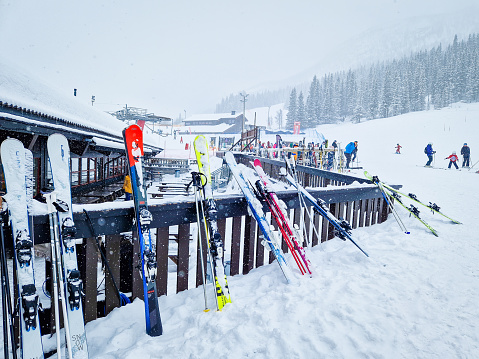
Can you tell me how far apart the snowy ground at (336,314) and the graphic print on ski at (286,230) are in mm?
171

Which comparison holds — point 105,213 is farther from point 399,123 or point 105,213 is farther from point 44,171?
point 399,123

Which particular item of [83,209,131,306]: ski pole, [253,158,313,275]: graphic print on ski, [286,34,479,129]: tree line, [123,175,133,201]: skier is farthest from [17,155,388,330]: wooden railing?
[286,34,479,129]: tree line

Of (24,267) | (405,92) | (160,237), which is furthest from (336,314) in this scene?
(405,92)

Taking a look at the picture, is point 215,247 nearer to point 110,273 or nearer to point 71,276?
point 110,273

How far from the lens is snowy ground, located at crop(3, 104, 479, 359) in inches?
72.0

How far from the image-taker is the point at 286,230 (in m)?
3.19

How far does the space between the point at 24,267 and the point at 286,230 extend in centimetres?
247

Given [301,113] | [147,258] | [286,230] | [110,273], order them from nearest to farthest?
1. [147,258]
2. [110,273]
3. [286,230]
4. [301,113]

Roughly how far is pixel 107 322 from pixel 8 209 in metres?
1.24

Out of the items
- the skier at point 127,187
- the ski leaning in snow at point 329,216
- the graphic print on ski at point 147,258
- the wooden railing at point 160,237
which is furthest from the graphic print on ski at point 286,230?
the skier at point 127,187

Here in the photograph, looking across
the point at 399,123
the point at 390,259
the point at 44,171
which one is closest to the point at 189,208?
the point at 390,259

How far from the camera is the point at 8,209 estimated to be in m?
1.88

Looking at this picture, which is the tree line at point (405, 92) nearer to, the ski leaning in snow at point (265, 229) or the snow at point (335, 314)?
the snow at point (335, 314)

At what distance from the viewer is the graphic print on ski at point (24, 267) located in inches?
70.1
